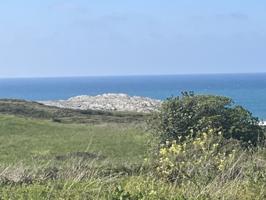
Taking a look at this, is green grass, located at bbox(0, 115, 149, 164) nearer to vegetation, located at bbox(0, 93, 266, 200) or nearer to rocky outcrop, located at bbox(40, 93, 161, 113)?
vegetation, located at bbox(0, 93, 266, 200)

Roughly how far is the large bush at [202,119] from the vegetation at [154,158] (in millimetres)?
32

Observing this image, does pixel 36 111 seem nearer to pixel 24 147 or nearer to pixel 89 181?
pixel 24 147

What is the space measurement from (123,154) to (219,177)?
1336cm

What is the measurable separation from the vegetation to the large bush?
0.03 m

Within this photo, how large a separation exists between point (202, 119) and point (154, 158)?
4.91 meters

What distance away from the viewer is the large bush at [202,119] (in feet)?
74.9

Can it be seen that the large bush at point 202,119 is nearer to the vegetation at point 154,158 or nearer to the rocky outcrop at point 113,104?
the vegetation at point 154,158

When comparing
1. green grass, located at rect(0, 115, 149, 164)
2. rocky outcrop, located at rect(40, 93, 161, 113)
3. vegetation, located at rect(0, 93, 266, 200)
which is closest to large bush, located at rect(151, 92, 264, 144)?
vegetation, located at rect(0, 93, 266, 200)

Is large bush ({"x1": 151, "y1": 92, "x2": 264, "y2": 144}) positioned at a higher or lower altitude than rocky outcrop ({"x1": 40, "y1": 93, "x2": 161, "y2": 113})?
higher

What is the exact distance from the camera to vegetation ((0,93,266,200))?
11383mm

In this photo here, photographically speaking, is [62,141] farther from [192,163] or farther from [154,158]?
[192,163]

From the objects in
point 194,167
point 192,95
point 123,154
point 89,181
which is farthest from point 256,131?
point 89,181

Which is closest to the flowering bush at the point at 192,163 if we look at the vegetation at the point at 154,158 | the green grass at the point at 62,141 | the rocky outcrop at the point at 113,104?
the vegetation at the point at 154,158

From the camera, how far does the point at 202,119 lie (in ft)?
73.3
